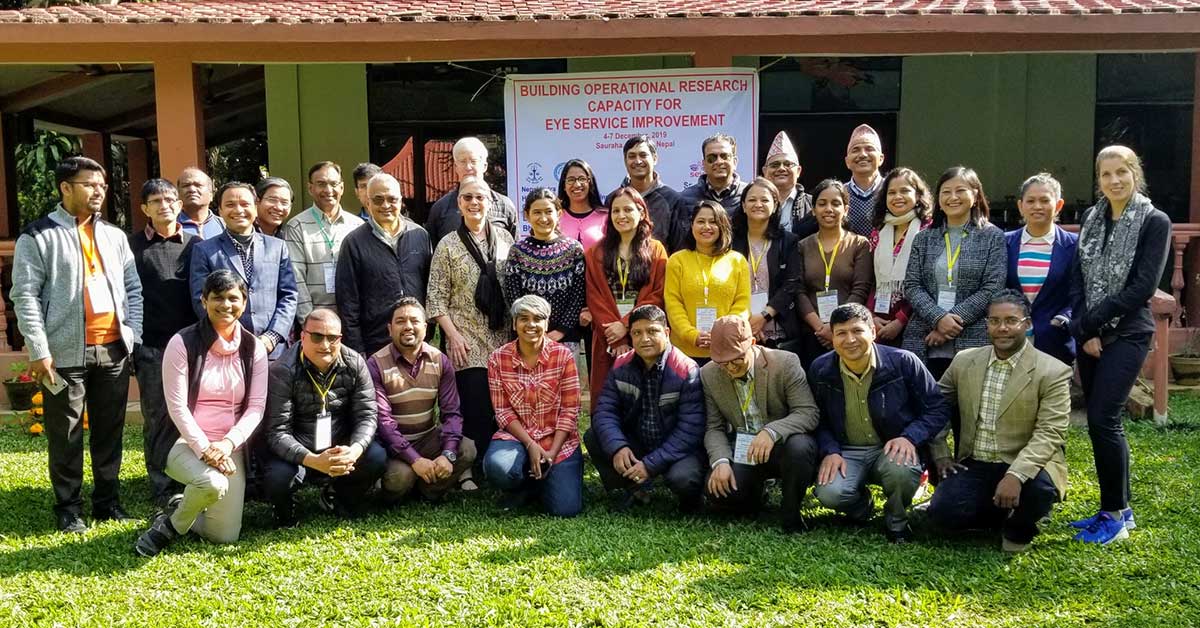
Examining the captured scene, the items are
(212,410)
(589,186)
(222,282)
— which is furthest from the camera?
(589,186)

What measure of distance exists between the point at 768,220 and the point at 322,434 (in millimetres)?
2521

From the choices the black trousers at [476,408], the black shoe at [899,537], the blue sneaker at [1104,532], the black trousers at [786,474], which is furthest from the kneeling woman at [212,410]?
the blue sneaker at [1104,532]

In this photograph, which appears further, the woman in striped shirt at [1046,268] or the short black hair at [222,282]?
the woman in striped shirt at [1046,268]

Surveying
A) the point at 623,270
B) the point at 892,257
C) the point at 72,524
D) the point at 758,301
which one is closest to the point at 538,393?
the point at 623,270

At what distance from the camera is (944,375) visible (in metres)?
4.49

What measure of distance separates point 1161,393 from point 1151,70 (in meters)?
5.58

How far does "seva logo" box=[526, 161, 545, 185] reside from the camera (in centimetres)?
774

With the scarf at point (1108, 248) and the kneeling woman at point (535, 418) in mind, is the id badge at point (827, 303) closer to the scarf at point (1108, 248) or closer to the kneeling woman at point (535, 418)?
the scarf at point (1108, 248)

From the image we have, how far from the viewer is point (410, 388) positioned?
4.93 meters

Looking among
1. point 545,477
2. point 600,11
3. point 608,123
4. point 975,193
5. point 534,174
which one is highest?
point 600,11

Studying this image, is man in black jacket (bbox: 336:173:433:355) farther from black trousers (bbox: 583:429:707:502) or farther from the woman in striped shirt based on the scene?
the woman in striped shirt

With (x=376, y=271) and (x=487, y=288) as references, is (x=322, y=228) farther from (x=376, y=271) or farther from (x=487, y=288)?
(x=487, y=288)

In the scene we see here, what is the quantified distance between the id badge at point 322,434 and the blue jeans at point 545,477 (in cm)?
76

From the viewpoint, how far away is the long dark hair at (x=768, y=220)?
5152 millimetres
